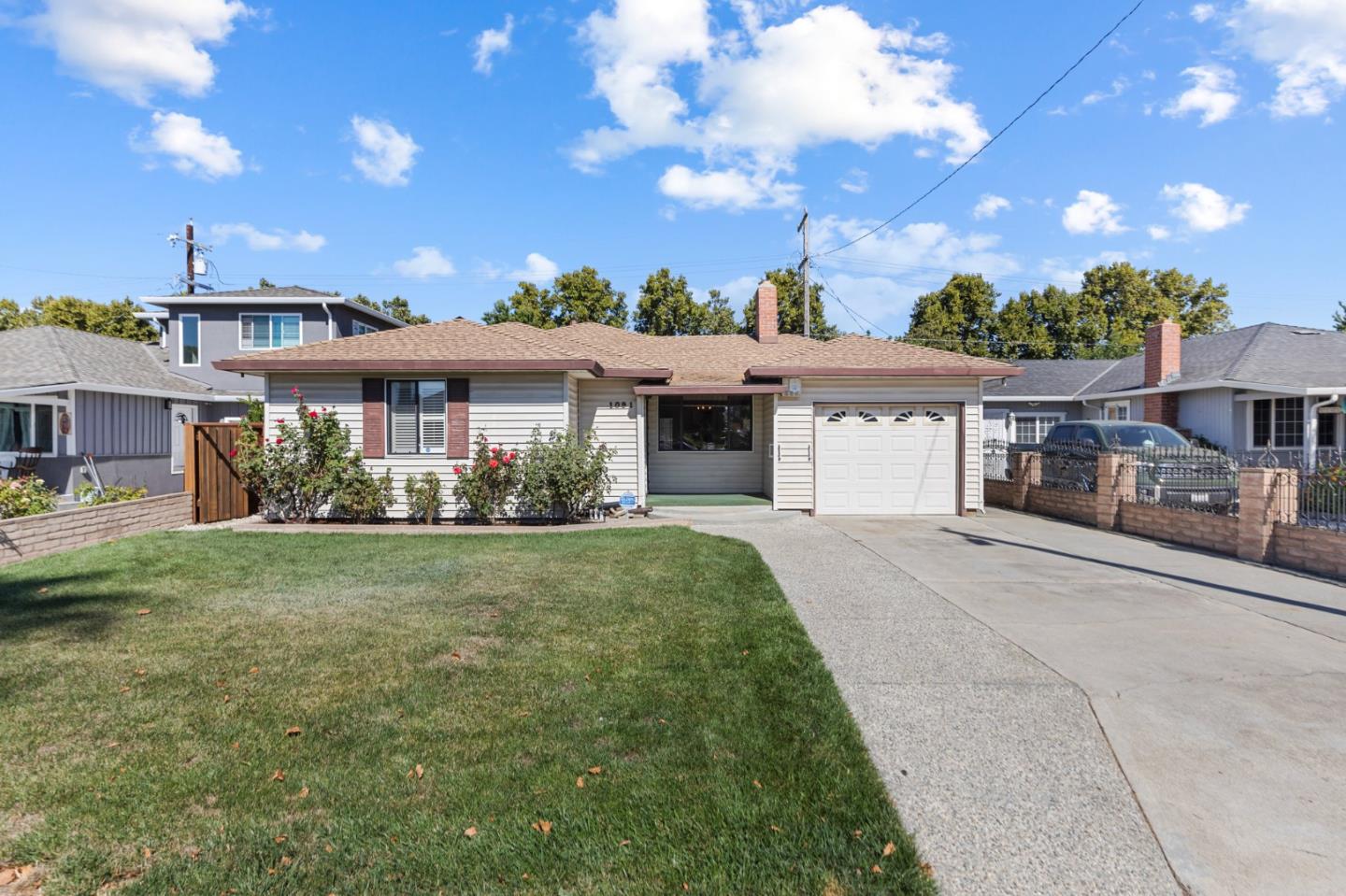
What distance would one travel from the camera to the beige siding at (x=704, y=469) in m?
16.0

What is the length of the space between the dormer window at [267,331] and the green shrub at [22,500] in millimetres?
10854

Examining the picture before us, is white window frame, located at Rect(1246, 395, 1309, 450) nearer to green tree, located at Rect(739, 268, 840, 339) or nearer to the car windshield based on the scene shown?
the car windshield

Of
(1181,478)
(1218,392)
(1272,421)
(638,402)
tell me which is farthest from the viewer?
(1218,392)

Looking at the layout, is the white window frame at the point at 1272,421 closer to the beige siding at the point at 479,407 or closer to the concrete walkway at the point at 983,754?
the concrete walkway at the point at 983,754

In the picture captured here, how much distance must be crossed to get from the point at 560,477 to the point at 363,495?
3467mm

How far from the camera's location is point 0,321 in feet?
120

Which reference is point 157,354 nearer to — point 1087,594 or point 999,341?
point 1087,594

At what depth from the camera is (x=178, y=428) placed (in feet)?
60.1

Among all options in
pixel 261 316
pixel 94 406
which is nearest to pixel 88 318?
pixel 261 316

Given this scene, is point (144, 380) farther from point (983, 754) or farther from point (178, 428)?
point (983, 754)

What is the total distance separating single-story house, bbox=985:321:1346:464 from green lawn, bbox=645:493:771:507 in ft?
33.0

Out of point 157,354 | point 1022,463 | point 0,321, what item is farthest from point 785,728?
point 0,321

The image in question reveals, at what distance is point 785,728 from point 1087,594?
4.81 metres

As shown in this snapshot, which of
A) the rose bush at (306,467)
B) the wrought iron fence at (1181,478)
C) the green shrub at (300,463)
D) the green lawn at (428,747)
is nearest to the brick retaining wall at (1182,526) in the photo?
the wrought iron fence at (1181,478)
